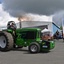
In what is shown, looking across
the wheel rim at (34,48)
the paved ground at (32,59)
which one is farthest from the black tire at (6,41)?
the paved ground at (32,59)

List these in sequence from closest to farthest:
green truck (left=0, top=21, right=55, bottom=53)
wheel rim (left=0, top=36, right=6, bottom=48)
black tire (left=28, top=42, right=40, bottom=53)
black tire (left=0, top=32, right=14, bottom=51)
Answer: black tire (left=28, top=42, right=40, bottom=53)
green truck (left=0, top=21, right=55, bottom=53)
black tire (left=0, top=32, right=14, bottom=51)
wheel rim (left=0, top=36, right=6, bottom=48)

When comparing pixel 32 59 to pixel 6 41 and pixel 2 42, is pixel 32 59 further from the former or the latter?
pixel 2 42

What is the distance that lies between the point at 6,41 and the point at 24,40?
4.16 feet

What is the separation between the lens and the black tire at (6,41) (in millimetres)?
15641

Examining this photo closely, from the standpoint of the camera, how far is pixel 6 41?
1572 centimetres

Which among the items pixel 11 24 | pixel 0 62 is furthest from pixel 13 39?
pixel 0 62

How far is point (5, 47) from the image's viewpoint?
15.7 meters

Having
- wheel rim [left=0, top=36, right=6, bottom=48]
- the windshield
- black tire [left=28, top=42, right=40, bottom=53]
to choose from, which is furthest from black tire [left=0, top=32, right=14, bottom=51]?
black tire [left=28, top=42, right=40, bottom=53]

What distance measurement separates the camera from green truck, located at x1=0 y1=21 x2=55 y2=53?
581 inches

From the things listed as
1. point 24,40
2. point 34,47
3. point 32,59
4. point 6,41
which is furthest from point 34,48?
point 32,59

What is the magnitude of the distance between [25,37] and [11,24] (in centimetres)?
209

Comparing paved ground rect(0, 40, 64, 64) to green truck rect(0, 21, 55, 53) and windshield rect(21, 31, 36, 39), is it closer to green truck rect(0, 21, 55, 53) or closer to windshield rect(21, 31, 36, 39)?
green truck rect(0, 21, 55, 53)

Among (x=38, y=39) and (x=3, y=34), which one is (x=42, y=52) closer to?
(x=38, y=39)

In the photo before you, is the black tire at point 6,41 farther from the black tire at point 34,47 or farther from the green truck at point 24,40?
the black tire at point 34,47
